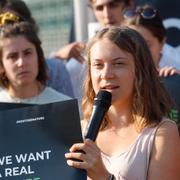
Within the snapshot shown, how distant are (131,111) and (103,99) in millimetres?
403

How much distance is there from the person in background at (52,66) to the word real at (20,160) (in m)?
1.80

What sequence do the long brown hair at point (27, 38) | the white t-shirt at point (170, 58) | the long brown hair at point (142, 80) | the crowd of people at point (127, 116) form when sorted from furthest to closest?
the white t-shirt at point (170, 58)
the long brown hair at point (27, 38)
the long brown hair at point (142, 80)
the crowd of people at point (127, 116)

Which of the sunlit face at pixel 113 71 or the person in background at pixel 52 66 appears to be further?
the person in background at pixel 52 66

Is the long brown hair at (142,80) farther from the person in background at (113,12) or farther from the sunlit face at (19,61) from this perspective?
the person in background at (113,12)

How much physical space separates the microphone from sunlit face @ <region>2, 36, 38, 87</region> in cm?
128

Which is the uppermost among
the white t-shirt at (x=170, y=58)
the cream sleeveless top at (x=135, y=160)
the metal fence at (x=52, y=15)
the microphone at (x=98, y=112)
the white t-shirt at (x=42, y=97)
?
the microphone at (x=98, y=112)

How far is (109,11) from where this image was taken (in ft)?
14.9

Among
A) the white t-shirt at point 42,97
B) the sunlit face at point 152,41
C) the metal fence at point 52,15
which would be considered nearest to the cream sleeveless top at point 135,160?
the white t-shirt at point 42,97

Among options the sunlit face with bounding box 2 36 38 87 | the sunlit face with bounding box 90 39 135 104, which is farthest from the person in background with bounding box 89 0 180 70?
the sunlit face with bounding box 90 39 135 104

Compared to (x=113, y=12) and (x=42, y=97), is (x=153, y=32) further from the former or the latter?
(x=42, y=97)

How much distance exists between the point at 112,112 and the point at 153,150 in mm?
308

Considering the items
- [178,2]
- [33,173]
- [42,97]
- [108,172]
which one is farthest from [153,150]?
[178,2]

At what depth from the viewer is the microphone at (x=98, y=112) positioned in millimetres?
2453

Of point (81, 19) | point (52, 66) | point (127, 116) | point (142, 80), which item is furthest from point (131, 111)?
point (81, 19)
